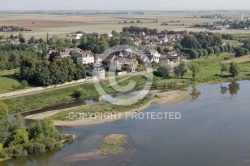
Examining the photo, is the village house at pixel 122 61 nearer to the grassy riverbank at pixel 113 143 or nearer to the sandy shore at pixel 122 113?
the sandy shore at pixel 122 113

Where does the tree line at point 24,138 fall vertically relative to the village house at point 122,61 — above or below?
below

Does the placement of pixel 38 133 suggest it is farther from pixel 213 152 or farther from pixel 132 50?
pixel 132 50

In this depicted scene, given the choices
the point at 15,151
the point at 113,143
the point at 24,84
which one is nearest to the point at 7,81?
the point at 24,84

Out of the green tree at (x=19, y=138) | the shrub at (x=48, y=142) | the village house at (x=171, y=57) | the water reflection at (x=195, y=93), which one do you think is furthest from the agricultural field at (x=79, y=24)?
the green tree at (x=19, y=138)

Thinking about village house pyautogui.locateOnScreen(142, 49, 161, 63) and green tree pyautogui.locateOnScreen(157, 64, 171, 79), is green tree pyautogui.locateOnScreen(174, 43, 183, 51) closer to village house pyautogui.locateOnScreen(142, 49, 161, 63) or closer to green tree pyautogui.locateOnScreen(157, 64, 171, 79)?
village house pyautogui.locateOnScreen(142, 49, 161, 63)

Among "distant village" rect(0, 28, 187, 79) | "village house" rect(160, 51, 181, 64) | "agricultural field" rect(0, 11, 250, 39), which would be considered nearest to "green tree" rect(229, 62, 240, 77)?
"distant village" rect(0, 28, 187, 79)

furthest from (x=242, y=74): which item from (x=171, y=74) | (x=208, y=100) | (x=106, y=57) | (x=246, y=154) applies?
(x=246, y=154)
